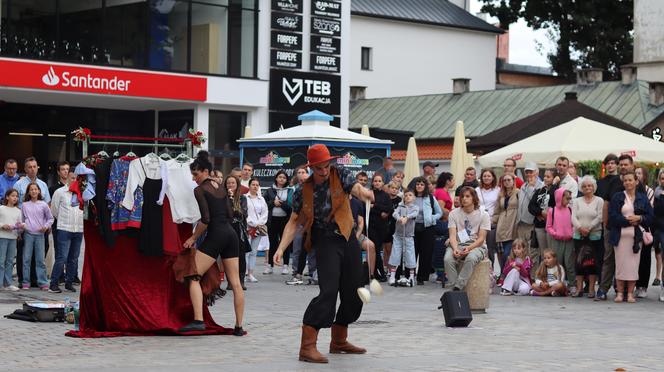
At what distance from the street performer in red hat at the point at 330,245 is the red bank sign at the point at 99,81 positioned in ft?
78.4

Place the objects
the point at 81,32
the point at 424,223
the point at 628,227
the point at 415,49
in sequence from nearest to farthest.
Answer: the point at 628,227, the point at 424,223, the point at 81,32, the point at 415,49

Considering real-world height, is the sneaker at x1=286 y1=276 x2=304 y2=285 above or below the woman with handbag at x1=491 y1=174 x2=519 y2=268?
below

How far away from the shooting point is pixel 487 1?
6825cm

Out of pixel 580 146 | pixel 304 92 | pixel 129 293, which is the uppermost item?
pixel 304 92

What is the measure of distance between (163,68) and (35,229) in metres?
19.9

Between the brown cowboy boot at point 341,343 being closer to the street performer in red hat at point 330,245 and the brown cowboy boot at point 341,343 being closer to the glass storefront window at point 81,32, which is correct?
the street performer in red hat at point 330,245

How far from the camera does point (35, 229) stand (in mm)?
17594

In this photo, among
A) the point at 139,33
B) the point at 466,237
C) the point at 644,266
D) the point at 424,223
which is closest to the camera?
the point at 466,237

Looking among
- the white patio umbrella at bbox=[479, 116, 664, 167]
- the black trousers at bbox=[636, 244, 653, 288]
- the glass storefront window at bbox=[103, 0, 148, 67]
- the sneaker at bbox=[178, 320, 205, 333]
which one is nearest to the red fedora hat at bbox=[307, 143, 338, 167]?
the sneaker at bbox=[178, 320, 205, 333]

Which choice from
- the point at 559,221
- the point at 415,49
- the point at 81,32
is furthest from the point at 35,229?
the point at 415,49

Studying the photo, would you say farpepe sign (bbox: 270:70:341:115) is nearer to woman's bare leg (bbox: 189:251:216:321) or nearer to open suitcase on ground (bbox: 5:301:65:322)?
open suitcase on ground (bbox: 5:301:65:322)

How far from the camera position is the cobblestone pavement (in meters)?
10.4

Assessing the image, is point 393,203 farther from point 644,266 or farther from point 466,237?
point 466,237

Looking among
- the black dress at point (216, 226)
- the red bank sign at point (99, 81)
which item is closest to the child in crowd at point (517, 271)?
the black dress at point (216, 226)
